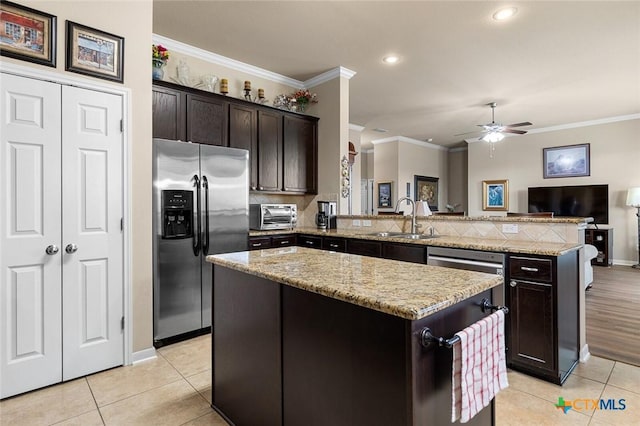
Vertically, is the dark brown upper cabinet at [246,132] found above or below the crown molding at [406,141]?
below

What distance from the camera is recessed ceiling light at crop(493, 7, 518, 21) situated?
3.02 m

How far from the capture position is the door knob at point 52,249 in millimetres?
2213

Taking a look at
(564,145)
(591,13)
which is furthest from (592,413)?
(564,145)

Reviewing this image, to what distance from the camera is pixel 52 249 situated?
2.22 meters

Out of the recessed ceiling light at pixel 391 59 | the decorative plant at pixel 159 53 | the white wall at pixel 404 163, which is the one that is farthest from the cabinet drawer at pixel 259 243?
the white wall at pixel 404 163

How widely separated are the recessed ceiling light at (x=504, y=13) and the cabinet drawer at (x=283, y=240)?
3.01 m

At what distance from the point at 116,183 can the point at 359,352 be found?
7.21 feet

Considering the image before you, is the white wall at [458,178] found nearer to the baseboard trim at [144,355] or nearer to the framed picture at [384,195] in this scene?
the framed picture at [384,195]

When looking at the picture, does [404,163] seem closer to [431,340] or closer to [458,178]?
[458,178]

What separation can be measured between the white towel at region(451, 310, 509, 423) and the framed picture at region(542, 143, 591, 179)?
7500 mm

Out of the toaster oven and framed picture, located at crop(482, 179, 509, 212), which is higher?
framed picture, located at crop(482, 179, 509, 212)

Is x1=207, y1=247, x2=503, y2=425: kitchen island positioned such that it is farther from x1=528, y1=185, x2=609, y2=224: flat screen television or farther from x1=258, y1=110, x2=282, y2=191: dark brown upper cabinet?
x1=528, y1=185, x2=609, y2=224: flat screen television

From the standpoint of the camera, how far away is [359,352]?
45.6 inches

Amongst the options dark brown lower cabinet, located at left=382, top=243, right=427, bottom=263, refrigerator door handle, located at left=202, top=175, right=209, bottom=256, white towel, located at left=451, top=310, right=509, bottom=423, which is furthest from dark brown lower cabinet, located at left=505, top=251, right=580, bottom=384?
refrigerator door handle, located at left=202, top=175, right=209, bottom=256
